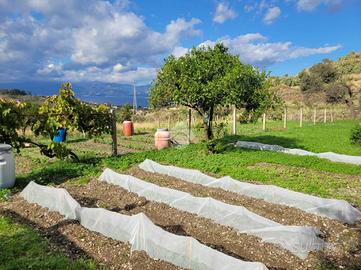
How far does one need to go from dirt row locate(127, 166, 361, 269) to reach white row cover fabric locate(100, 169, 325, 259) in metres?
0.23

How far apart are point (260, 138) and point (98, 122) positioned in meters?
7.49

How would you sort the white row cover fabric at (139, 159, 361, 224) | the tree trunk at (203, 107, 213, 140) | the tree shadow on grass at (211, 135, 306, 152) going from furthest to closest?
the tree shadow on grass at (211, 135, 306, 152) → the tree trunk at (203, 107, 213, 140) → the white row cover fabric at (139, 159, 361, 224)

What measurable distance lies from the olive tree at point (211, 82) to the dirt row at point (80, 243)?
5.99 meters

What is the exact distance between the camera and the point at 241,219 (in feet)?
17.3

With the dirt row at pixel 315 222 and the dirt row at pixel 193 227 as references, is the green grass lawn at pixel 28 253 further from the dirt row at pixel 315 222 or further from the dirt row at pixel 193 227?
the dirt row at pixel 315 222

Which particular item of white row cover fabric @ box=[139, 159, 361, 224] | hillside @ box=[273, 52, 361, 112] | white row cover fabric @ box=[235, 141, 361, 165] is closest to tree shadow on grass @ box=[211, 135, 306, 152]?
white row cover fabric @ box=[235, 141, 361, 165]

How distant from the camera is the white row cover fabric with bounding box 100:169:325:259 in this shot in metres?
4.61

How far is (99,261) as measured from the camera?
429cm

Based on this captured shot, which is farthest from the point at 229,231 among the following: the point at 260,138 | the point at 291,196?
the point at 260,138

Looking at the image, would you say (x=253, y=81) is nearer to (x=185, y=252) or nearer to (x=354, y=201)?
(x=354, y=201)

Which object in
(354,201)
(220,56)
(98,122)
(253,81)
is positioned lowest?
(354,201)

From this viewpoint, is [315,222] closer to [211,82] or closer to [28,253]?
[28,253]

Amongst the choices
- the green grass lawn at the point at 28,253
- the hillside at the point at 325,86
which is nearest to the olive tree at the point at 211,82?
the green grass lawn at the point at 28,253

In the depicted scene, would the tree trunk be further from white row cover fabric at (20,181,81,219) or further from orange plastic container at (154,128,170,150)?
white row cover fabric at (20,181,81,219)
